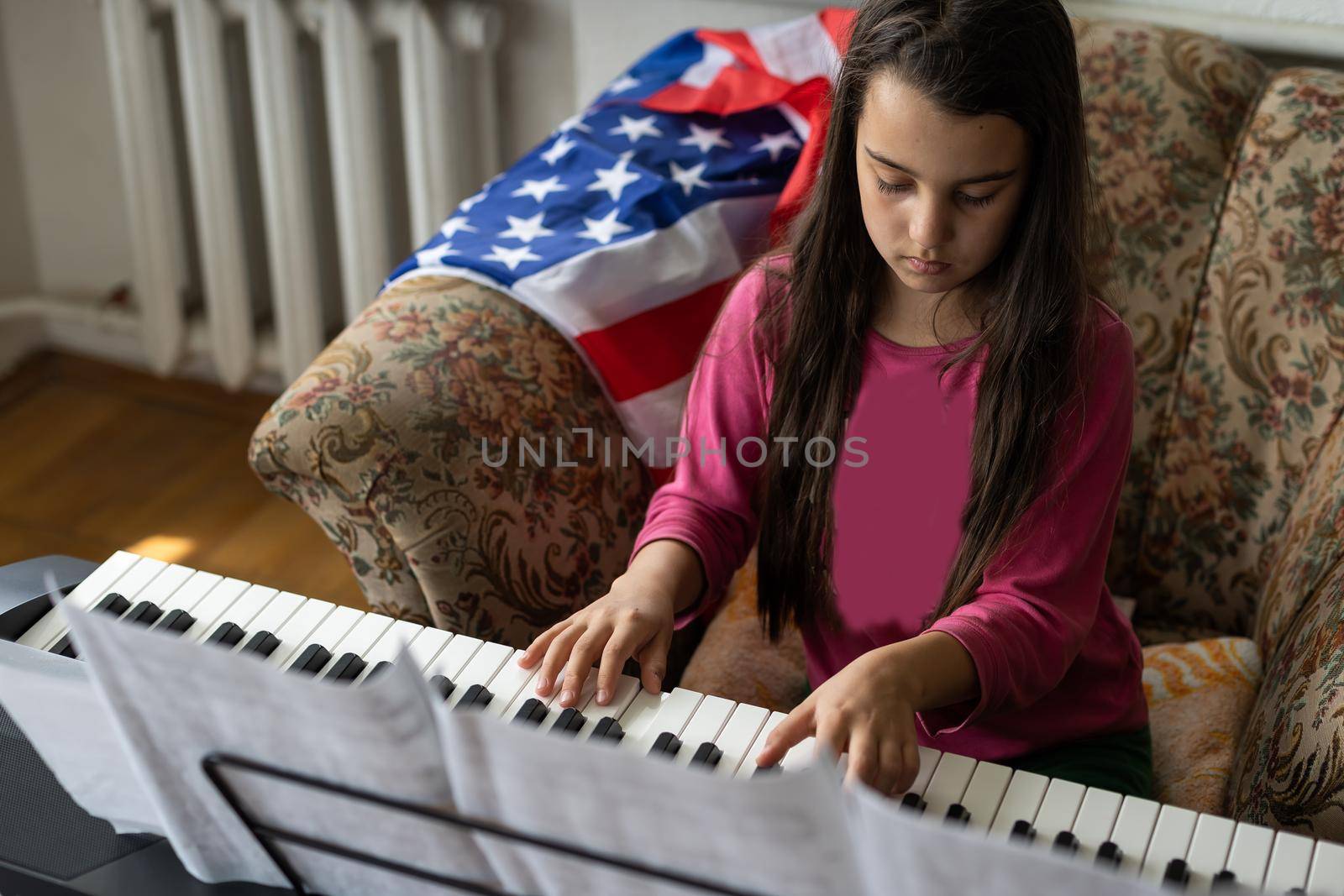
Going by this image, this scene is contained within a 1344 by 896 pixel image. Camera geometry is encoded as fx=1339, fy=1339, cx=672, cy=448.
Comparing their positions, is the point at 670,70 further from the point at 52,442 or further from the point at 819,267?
the point at 52,442

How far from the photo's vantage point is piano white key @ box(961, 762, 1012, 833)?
30.3 inches

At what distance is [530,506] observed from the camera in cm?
120

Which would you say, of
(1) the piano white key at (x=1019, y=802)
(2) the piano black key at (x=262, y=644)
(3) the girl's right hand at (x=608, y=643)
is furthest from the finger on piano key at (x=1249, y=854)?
(2) the piano black key at (x=262, y=644)

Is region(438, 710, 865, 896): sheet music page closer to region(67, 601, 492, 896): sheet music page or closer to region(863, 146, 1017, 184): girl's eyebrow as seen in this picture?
region(67, 601, 492, 896): sheet music page

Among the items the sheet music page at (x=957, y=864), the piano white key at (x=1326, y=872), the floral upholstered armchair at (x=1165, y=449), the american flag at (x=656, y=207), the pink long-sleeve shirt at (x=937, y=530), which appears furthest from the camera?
the american flag at (x=656, y=207)

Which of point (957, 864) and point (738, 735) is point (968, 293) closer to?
point (738, 735)

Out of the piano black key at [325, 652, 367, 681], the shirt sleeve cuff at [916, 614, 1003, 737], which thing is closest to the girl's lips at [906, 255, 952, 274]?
the shirt sleeve cuff at [916, 614, 1003, 737]

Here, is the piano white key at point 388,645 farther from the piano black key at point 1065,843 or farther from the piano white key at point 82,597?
the piano black key at point 1065,843

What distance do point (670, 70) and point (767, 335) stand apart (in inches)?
24.4

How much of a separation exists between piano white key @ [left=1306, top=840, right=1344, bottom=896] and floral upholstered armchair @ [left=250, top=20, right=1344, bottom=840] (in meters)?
0.19

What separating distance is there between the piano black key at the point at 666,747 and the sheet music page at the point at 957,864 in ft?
0.70

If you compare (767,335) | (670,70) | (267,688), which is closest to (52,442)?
(670,70)

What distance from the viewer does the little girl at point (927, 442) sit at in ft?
2.82

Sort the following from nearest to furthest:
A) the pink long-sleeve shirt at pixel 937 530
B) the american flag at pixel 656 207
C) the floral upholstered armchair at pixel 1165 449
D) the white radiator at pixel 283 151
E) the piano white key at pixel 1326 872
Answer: the piano white key at pixel 1326 872
the pink long-sleeve shirt at pixel 937 530
the floral upholstered armchair at pixel 1165 449
the american flag at pixel 656 207
the white radiator at pixel 283 151
